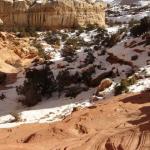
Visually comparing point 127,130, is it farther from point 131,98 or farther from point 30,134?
point 131,98

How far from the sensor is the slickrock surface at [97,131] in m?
12.3

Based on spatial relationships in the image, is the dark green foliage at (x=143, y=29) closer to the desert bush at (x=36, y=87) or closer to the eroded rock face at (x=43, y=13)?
the desert bush at (x=36, y=87)

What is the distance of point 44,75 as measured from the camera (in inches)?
1060

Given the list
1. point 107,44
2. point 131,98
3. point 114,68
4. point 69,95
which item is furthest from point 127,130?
point 107,44

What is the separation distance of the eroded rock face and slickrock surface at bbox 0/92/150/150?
97.8 ft

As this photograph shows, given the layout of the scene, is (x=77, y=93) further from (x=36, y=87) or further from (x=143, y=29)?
(x=143, y=29)

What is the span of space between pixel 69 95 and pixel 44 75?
2920mm

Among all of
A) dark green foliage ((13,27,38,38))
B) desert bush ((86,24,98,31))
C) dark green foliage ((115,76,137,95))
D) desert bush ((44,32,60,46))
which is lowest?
desert bush ((44,32,60,46))

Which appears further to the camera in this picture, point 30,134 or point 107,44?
point 107,44

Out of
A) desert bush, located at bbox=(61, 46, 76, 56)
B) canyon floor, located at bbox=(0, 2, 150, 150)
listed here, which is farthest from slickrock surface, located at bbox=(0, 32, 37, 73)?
desert bush, located at bbox=(61, 46, 76, 56)

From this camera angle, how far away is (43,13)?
46.9m

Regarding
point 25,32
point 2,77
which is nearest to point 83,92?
point 2,77

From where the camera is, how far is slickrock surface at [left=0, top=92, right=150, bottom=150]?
12273mm

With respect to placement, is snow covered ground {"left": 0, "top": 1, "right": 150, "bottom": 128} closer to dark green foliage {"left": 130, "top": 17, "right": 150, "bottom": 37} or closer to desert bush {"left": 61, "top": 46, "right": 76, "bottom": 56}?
desert bush {"left": 61, "top": 46, "right": 76, "bottom": 56}
